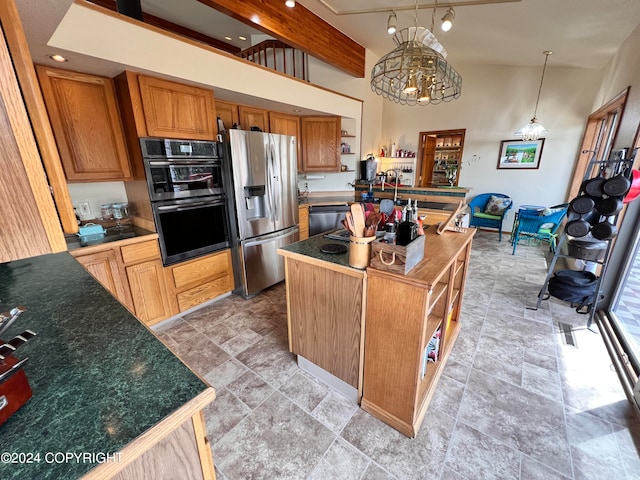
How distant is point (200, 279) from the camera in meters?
2.63

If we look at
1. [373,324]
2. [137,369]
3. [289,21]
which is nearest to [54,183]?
[137,369]

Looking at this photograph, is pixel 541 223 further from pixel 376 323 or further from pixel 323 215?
pixel 376 323

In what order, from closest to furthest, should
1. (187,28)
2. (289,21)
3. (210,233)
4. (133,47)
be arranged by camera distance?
(133,47)
(210,233)
(289,21)
(187,28)

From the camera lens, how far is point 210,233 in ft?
8.63

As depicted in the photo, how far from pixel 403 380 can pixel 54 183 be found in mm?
1671

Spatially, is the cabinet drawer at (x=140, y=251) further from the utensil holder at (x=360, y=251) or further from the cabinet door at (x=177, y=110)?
the utensil holder at (x=360, y=251)

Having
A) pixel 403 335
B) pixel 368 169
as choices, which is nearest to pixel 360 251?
pixel 403 335

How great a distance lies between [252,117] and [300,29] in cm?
112

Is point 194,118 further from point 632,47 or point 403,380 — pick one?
point 632,47

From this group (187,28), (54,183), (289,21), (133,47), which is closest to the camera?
(54,183)

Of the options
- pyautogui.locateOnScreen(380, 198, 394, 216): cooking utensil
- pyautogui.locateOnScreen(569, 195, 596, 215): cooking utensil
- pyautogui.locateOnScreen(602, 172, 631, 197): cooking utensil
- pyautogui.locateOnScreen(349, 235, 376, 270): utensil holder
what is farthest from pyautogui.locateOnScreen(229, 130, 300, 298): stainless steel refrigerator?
pyautogui.locateOnScreen(602, 172, 631, 197): cooking utensil

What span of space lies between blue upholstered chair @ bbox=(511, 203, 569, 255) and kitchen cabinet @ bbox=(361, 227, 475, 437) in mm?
3415

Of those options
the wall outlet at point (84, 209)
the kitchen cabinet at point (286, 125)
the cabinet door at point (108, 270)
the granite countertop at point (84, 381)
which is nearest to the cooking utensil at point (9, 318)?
the granite countertop at point (84, 381)

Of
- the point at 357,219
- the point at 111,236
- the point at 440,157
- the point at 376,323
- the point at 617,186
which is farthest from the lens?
the point at 440,157
